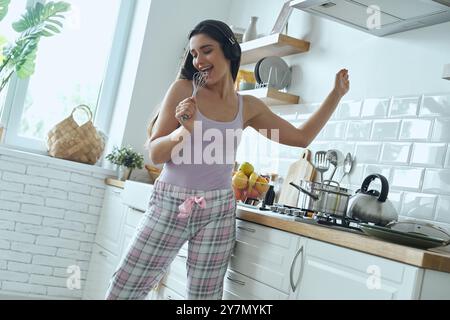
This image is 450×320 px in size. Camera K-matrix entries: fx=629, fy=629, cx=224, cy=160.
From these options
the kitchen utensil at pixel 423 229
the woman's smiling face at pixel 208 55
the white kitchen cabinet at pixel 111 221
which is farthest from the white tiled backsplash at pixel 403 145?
the white kitchen cabinet at pixel 111 221

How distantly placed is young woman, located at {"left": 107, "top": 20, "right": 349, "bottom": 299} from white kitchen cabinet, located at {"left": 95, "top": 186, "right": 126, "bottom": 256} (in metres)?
1.31

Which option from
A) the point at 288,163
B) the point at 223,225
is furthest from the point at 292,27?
the point at 223,225

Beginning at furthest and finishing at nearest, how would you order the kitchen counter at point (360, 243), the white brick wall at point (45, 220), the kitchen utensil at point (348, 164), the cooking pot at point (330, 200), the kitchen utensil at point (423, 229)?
the white brick wall at point (45, 220) → the kitchen utensil at point (348, 164) → the cooking pot at point (330, 200) → the kitchen utensil at point (423, 229) → the kitchen counter at point (360, 243)

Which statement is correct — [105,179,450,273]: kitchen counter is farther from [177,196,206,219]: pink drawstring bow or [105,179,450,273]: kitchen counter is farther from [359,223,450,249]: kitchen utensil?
[177,196,206,219]: pink drawstring bow

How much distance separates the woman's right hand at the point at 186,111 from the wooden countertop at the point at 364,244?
1.57 ft

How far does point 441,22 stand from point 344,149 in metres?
0.71

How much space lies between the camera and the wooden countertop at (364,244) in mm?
1627

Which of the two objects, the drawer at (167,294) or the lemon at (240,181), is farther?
the lemon at (240,181)

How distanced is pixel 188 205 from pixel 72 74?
7.82 feet

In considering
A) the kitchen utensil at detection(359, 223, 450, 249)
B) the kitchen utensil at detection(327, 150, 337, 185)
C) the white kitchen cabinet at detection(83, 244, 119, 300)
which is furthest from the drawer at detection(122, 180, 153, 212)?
the kitchen utensil at detection(359, 223, 450, 249)

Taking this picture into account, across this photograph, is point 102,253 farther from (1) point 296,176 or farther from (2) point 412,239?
(2) point 412,239

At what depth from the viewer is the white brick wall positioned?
3.82m

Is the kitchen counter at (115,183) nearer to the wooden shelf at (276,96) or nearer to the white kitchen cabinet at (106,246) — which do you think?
the white kitchen cabinet at (106,246)
